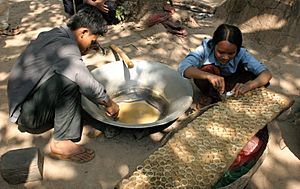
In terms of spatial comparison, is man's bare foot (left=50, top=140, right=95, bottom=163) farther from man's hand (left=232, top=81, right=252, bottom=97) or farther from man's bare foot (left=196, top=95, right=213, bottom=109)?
man's hand (left=232, top=81, right=252, bottom=97)

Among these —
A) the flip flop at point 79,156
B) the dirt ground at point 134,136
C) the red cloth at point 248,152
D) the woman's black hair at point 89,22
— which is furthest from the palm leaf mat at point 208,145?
the woman's black hair at point 89,22

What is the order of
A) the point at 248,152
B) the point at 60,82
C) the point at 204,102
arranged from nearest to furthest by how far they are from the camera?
the point at 248,152 < the point at 60,82 < the point at 204,102

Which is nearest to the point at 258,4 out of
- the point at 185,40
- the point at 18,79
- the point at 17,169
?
the point at 185,40

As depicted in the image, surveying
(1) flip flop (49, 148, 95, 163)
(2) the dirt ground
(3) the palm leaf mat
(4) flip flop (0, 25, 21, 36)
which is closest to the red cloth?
(3) the palm leaf mat

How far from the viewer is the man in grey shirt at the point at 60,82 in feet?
8.34

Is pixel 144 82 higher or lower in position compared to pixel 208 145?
lower

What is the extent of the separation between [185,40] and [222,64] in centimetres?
157

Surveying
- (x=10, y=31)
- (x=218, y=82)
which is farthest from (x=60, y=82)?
(x=10, y=31)

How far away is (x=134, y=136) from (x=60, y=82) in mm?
910

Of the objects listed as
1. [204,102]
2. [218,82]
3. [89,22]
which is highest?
[89,22]

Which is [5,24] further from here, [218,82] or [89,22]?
[218,82]

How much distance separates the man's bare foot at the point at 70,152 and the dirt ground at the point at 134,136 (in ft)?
0.16

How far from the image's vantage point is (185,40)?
4.57 metres

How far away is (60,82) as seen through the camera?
8.42ft
